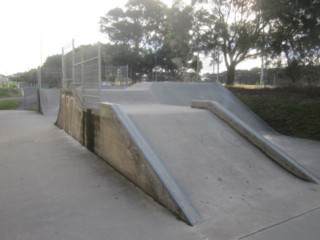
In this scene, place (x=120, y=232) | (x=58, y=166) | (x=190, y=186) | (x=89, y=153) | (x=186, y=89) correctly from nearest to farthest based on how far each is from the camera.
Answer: (x=120, y=232)
(x=190, y=186)
(x=58, y=166)
(x=89, y=153)
(x=186, y=89)

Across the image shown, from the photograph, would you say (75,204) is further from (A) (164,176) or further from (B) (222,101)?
(B) (222,101)

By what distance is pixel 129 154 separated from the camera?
4.77 meters

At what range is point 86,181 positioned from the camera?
16.5 feet

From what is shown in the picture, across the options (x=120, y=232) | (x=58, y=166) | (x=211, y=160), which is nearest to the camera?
(x=120, y=232)

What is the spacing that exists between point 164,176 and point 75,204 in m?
1.37

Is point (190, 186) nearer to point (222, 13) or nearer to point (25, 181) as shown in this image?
point (25, 181)

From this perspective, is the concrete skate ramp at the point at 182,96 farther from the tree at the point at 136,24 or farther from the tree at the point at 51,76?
the tree at the point at 136,24

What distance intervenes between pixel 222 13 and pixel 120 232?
59.2 feet

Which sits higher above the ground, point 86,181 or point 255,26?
point 255,26

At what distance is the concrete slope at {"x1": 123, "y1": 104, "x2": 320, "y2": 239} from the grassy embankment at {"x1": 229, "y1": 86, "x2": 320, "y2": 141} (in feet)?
16.3

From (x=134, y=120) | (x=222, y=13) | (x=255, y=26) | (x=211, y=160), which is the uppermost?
(x=222, y=13)

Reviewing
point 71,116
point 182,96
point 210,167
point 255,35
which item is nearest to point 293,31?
point 255,35

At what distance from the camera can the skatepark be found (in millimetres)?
3385

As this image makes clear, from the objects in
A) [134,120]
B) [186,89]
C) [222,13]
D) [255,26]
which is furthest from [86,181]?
[222,13]
